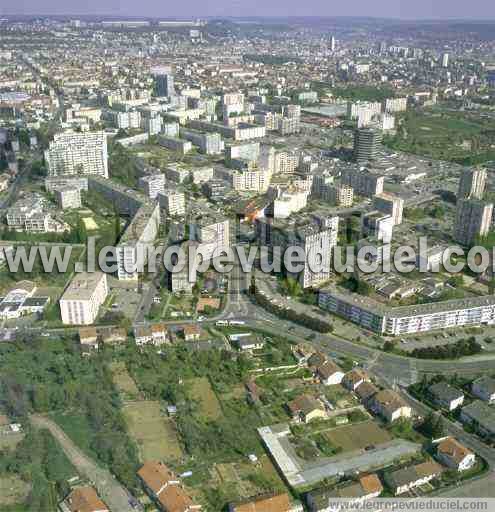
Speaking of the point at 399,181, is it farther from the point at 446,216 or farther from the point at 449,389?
the point at 449,389

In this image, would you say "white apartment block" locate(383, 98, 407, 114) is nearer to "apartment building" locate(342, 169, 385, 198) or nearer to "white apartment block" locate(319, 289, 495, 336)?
"apartment building" locate(342, 169, 385, 198)

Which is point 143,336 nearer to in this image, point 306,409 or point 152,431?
point 152,431

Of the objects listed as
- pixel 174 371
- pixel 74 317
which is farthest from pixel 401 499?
pixel 74 317

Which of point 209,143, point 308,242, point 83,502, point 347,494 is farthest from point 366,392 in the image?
point 209,143

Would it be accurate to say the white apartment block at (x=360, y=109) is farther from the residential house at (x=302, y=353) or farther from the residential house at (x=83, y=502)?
the residential house at (x=83, y=502)

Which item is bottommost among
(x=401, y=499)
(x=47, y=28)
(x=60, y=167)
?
(x=401, y=499)
